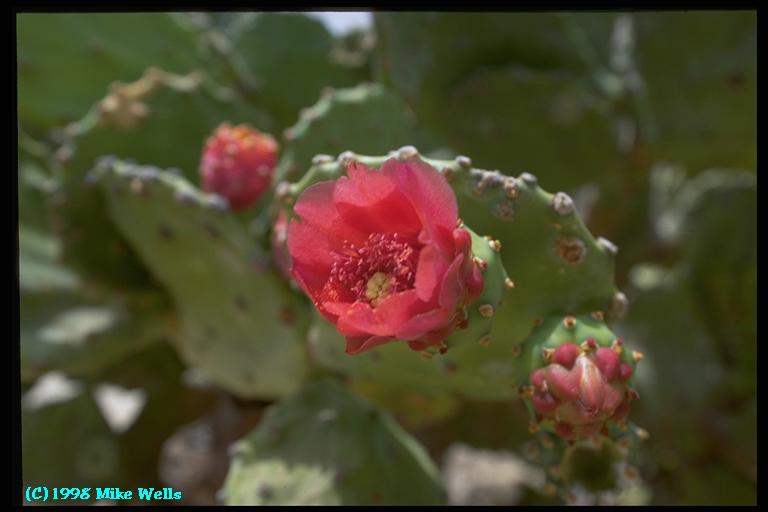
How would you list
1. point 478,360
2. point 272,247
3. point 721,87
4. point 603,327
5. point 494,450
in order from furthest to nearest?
point 494,450
point 721,87
point 272,247
point 478,360
point 603,327

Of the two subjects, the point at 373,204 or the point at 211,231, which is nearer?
the point at 373,204

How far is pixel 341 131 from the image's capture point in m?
1.18

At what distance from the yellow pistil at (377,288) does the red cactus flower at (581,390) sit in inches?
8.1

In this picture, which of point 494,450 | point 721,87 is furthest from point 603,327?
point 494,450

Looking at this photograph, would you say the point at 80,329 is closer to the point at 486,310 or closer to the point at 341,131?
the point at 341,131

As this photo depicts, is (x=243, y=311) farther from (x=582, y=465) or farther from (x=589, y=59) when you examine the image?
(x=589, y=59)

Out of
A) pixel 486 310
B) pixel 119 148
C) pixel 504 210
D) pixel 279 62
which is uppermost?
pixel 279 62

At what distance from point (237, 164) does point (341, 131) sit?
163 millimetres

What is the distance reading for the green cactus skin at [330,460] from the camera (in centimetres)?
114

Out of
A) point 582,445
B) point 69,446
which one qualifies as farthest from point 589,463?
point 69,446

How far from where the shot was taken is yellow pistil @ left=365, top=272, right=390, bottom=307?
66cm

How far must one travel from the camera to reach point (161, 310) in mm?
1525

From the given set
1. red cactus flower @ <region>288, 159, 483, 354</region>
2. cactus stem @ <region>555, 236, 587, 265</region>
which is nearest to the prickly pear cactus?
cactus stem @ <region>555, 236, 587, 265</region>
